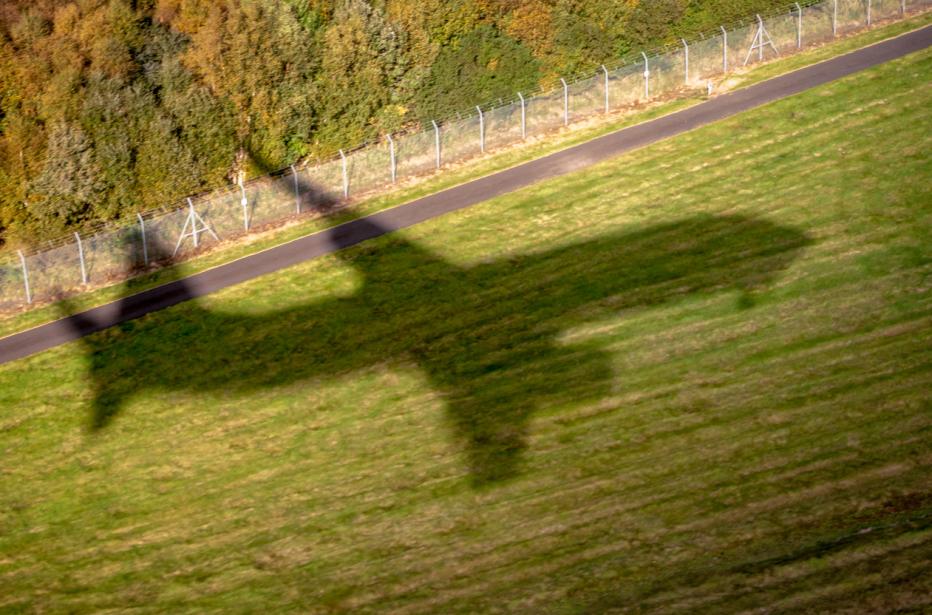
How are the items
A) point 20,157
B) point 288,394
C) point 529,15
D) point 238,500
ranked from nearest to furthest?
point 238,500, point 288,394, point 20,157, point 529,15

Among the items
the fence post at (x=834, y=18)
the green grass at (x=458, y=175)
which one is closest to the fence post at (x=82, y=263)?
the green grass at (x=458, y=175)

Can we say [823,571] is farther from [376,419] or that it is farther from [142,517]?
[142,517]

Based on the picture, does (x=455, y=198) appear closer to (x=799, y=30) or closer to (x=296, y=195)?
(x=296, y=195)

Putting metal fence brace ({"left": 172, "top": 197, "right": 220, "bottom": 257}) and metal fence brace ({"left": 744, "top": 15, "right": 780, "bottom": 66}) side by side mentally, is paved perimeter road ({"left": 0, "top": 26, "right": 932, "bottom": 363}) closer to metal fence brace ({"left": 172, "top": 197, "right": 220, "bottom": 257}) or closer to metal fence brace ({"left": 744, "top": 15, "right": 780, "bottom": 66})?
metal fence brace ({"left": 172, "top": 197, "right": 220, "bottom": 257})

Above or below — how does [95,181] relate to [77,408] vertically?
above

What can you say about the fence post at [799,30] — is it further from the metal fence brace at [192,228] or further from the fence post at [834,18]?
the metal fence brace at [192,228]

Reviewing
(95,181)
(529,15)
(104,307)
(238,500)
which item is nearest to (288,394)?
(238,500)
